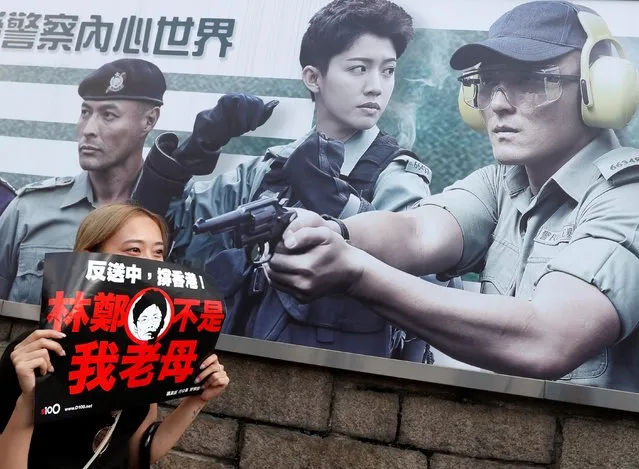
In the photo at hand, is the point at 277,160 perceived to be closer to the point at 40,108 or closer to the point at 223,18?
the point at 223,18

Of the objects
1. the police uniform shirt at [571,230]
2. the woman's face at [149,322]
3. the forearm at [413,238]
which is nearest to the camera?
the woman's face at [149,322]

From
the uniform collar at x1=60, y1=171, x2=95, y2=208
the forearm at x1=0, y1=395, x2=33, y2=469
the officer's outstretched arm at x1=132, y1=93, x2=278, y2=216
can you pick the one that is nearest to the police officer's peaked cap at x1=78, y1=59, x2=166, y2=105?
the officer's outstretched arm at x1=132, y1=93, x2=278, y2=216

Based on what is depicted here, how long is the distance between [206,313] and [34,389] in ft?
1.22

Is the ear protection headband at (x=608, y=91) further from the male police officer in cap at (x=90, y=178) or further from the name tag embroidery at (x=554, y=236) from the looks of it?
the male police officer in cap at (x=90, y=178)

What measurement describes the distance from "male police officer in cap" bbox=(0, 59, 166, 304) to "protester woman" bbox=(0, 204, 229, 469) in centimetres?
159

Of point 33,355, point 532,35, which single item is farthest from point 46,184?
point 532,35

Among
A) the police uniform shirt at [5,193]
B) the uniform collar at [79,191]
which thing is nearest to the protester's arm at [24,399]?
the uniform collar at [79,191]

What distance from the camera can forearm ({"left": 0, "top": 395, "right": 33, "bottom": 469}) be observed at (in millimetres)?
1017

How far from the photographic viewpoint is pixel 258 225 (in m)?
2.44

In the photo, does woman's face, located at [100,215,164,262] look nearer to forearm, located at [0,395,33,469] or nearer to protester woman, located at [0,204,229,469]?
protester woman, located at [0,204,229,469]

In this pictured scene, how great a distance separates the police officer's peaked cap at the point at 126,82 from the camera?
276 centimetres

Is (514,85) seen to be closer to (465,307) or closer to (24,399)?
(465,307)

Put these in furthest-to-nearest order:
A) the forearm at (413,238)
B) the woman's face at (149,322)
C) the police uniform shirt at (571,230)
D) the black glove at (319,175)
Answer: the black glove at (319,175), the forearm at (413,238), the police uniform shirt at (571,230), the woman's face at (149,322)

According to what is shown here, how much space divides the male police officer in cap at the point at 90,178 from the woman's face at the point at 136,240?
5.19 ft
